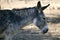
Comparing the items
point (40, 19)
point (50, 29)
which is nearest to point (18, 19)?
point (40, 19)

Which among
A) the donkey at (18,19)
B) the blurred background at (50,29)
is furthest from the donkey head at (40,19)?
the blurred background at (50,29)

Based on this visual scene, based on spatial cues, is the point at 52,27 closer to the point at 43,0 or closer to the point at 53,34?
the point at 53,34

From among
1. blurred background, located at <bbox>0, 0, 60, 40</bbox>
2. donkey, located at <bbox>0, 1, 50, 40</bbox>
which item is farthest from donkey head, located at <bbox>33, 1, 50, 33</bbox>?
blurred background, located at <bbox>0, 0, 60, 40</bbox>

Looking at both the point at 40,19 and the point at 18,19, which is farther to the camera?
the point at 40,19

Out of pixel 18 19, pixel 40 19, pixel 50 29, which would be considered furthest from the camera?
pixel 50 29

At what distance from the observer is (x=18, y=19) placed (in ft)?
26.5

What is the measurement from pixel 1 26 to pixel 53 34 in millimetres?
3669

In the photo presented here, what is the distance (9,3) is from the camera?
18.9 metres

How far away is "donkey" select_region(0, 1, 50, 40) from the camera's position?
25.6 ft

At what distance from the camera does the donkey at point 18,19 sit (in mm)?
7816

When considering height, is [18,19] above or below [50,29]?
above

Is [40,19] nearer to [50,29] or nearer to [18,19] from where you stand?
[18,19]

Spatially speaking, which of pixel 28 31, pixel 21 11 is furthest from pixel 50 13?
pixel 21 11

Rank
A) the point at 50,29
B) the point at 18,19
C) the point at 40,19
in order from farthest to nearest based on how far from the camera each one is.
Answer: the point at 50,29 < the point at 40,19 < the point at 18,19
